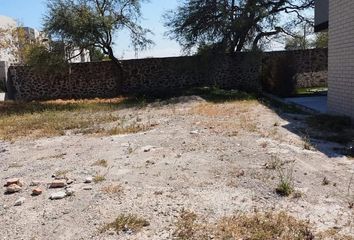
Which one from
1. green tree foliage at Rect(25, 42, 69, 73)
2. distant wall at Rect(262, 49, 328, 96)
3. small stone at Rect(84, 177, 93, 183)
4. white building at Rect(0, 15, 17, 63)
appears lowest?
small stone at Rect(84, 177, 93, 183)

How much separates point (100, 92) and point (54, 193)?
14.8 m

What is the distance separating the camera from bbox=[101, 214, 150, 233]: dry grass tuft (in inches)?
154

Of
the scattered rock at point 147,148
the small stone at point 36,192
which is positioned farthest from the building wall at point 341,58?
the small stone at point 36,192

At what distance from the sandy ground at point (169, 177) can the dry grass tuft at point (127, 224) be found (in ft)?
0.23

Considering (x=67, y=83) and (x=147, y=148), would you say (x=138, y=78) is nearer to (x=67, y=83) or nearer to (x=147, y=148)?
(x=67, y=83)

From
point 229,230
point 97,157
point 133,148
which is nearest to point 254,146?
point 133,148

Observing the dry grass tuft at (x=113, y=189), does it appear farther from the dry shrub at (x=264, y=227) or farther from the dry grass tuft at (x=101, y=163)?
the dry shrub at (x=264, y=227)

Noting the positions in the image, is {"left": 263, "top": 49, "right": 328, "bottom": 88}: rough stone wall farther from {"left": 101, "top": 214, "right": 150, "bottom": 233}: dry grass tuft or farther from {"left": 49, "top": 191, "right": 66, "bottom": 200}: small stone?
{"left": 101, "top": 214, "right": 150, "bottom": 233}: dry grass tuft

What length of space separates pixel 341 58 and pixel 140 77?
1111 centimetres

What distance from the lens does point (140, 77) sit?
64.5 feet

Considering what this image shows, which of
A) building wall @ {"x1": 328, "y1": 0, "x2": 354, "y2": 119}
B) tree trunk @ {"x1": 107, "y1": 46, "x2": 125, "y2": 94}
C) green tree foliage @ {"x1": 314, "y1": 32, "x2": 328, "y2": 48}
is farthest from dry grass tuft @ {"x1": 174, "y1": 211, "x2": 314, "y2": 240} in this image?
green tree foliage @ {"x1": 314, "y1": 32, "x2": 328, "y2": 48}

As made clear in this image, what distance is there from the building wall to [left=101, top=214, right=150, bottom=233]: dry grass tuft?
282 inches

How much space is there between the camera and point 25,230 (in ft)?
13.2

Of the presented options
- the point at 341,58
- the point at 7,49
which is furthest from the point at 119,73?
the point at 341,58
